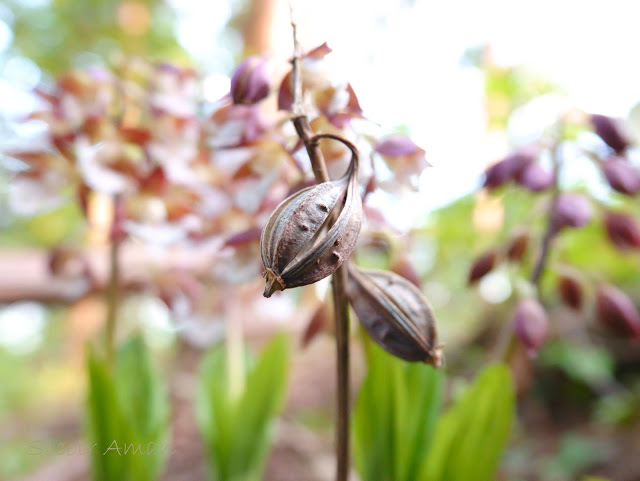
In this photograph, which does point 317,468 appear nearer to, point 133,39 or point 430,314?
point 430,314

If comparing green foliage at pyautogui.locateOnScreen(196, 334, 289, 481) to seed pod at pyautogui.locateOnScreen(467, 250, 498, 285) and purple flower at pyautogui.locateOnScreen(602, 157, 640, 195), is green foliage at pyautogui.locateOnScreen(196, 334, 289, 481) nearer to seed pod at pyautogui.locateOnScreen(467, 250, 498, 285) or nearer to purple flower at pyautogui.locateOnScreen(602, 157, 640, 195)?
seed pod at pyautogui.locateOnScreen(467, 250, 498, 285)

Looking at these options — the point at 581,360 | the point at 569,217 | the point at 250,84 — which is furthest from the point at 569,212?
the point at 581,360

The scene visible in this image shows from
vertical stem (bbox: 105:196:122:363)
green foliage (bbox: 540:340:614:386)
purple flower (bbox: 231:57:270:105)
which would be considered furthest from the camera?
green foliage (bbox: 540:340:614:386)

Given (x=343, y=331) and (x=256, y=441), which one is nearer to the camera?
(x=343, y=331)

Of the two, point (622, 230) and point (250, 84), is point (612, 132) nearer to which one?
point (622, 230)

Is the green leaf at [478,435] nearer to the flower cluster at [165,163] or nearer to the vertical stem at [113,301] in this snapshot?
the flower cluster at [165,163]

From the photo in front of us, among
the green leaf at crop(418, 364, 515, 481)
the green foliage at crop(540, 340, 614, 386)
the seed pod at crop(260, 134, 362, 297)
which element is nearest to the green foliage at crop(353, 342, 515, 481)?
the green leaf at crop(418, 364, 515, 481)

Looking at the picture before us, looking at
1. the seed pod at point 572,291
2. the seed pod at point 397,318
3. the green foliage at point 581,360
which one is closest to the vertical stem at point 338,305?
the seed pod at point 397,318

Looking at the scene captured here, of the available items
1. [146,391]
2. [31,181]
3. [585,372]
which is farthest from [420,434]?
[585,372]
